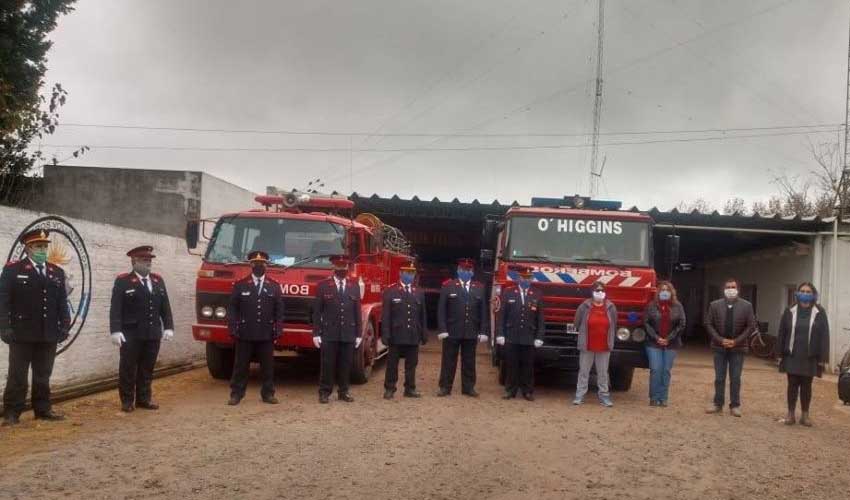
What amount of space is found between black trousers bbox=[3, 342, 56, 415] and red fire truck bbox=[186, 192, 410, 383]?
7.35ft

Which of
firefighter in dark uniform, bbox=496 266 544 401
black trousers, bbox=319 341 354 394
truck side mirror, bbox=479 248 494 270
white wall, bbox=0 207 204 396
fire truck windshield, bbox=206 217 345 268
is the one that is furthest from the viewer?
truck side mirror, bbox=479 248 494 270

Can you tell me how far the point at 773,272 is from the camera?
20.2 m

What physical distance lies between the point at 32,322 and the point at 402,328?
4.49m

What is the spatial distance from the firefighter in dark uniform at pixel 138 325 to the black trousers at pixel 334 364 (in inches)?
77.9

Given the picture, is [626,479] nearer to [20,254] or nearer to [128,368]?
[128,368]

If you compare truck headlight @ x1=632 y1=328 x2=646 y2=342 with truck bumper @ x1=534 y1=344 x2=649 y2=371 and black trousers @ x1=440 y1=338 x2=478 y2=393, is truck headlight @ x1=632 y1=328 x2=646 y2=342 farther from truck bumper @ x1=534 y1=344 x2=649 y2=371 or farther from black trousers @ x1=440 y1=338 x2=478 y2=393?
black trousers @ x1=440 y1=338 x2=478 y2=393

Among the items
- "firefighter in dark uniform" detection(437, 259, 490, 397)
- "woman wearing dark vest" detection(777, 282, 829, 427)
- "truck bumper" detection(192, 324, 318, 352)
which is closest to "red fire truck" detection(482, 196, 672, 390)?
"firefighter in dark uniform" detection(437, 259, 490, 397)

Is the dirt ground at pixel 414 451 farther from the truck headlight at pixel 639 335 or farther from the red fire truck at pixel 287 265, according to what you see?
the truck headlight at pixel 639 335

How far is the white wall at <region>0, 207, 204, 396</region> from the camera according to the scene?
26.2 feet

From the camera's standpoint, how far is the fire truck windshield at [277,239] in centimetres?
994

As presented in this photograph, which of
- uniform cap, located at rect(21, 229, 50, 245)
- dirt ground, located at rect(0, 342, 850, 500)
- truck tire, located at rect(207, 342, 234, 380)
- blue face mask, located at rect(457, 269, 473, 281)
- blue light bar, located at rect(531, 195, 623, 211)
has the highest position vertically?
A: blue light bar, located at rect(531, 195, 623, 211)

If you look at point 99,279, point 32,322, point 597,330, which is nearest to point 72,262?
point 99,279

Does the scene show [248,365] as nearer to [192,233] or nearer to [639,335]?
[192,233]

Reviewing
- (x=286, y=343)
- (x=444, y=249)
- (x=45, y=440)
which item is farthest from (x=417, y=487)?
(x=444, y=249)
